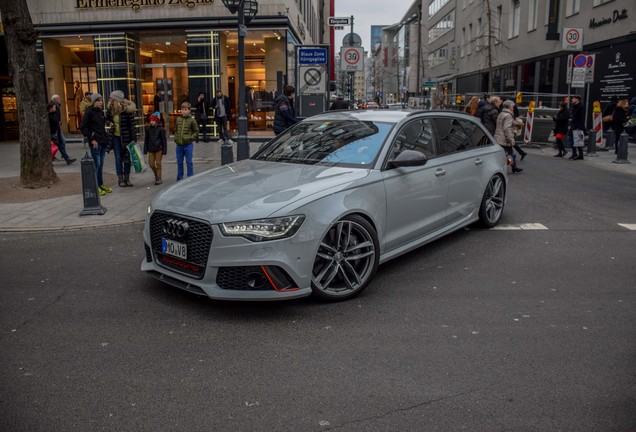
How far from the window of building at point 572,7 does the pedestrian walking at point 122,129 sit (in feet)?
79.1

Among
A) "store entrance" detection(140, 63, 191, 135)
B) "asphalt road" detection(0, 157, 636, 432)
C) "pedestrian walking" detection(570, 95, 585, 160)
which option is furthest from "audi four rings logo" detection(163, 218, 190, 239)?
"store entrance" detection(140, 63, 191, 135)

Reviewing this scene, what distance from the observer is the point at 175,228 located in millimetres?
4754

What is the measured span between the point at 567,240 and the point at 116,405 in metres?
5.94

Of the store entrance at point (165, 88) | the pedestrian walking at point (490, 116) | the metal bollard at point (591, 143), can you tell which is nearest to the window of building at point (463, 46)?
the store entrance at point (165, 88)

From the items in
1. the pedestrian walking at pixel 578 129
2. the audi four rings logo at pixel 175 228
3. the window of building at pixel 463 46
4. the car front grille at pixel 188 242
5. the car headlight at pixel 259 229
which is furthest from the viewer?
the window of building at pixel 463 46

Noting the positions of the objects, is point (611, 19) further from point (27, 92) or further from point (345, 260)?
point (345, 260)

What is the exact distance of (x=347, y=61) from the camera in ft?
65.6

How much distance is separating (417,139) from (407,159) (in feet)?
2.60

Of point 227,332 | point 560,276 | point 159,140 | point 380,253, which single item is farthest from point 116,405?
point 159,140

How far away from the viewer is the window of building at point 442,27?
6034cm

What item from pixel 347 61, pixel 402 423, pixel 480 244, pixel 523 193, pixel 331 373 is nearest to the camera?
pixel 402 423

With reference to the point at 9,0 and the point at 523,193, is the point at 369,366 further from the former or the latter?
the point at 9,0

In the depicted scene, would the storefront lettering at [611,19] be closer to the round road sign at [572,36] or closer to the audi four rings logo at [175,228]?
the round road sign at [572,36]

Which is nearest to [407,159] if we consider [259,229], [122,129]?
Result: [259,229]
